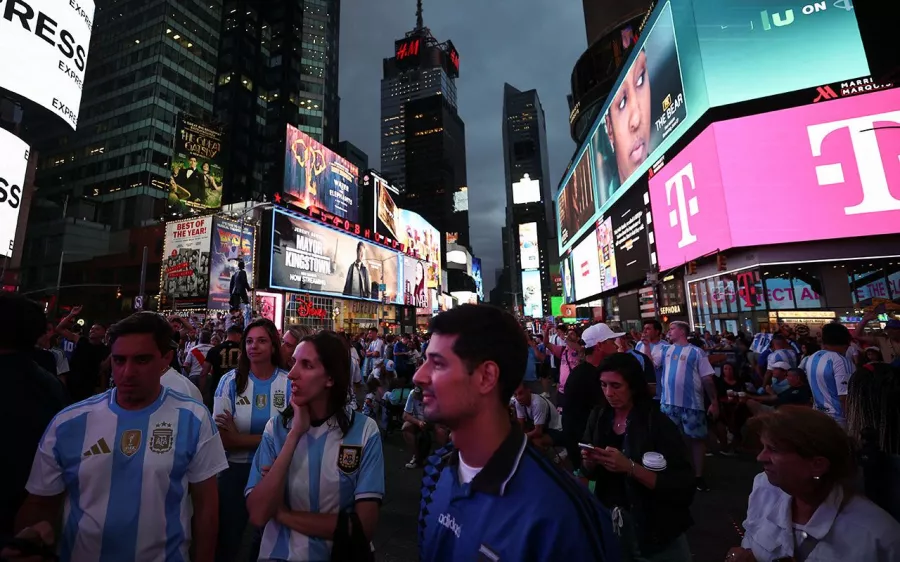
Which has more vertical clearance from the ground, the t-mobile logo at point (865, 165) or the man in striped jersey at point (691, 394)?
the t-mobile logo at point (865, 165)

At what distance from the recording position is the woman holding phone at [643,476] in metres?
2.28

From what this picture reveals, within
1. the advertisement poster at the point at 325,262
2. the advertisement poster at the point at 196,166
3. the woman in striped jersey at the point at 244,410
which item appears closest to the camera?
the woman in striped jersey at the point at 244,410

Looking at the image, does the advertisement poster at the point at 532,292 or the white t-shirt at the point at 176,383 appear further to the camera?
the advertisement poster at the point at 532,292

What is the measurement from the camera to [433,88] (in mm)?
159375

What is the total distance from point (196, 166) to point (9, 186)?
29.3 m

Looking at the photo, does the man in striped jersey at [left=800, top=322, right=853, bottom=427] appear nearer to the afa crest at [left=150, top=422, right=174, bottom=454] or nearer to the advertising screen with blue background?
the afa crest at [left=150, top=422, right=174, bottom=454]

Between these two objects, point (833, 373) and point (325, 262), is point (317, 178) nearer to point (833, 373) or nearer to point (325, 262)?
point (325, 262)

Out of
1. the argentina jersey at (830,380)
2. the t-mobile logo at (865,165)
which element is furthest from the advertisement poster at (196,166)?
the t-mobile logo at (865,165)

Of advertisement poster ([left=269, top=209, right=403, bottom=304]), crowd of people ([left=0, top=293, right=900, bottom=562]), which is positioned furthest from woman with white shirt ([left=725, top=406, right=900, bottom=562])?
advertisement poster ([left=269, top=209, right=403, bottom=304])

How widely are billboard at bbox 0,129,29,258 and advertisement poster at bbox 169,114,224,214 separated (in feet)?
88.3

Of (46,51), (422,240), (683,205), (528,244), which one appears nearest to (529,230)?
(528,244)

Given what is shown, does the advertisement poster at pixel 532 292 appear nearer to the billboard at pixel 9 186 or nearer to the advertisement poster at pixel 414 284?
the advertisement poster at pixel 414 284

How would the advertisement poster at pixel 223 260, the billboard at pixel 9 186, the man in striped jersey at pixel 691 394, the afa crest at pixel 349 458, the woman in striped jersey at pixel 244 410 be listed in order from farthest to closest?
the advertisement poster at pixel 223 260, the billboard at pixel 9 186, the man in striped jersey at pixel 691 394, the woman in striped jersey at pixel 244 410, the afa crest at pixel 349 458

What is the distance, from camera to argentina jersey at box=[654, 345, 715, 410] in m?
5.71
